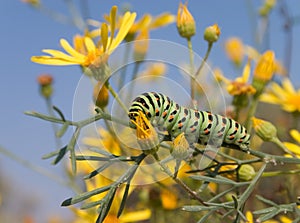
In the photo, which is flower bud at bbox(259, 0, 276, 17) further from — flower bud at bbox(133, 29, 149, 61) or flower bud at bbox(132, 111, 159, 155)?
flower bud at bbox(132, 111, 159, 155)

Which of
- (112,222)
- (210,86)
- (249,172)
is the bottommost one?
(112,222)

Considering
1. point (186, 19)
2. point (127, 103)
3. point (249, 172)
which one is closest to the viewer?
point (249, 172)

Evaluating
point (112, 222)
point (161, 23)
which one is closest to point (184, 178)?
point (112, 222)

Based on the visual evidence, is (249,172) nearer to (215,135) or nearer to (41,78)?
(215,135)

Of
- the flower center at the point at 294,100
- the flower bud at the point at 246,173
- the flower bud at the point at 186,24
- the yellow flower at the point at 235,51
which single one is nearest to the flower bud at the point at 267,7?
the yellow flower at the point at 235,51

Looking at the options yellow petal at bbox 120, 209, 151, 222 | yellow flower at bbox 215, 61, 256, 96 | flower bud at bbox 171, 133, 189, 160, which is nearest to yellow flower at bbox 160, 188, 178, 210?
yellow petal at bbox 120, 209, 151, 222

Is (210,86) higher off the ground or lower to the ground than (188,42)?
lower

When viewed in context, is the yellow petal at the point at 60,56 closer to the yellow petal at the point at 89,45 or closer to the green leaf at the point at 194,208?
the yellow petal at the point at 89,45
